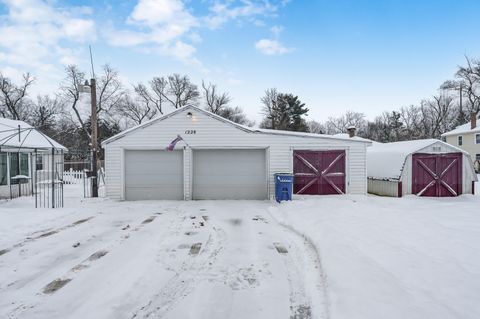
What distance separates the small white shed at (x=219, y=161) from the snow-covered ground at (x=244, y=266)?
3.78 meters

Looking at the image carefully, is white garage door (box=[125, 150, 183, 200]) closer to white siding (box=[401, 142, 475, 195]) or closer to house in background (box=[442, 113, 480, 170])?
white siding (box=[401, 142, 475, 195])

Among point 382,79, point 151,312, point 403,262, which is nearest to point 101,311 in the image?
point 151,312

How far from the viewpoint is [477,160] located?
3069 cm

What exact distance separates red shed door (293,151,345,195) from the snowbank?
12.9 ft

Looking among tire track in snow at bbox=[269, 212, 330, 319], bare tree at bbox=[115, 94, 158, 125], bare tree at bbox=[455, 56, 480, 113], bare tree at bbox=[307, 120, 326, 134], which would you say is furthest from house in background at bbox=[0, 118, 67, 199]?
bare tree at bbox=[307, 120, 326, 134]

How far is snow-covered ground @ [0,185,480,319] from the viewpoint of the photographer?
3.29 meters

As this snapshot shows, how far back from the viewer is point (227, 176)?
12.3m

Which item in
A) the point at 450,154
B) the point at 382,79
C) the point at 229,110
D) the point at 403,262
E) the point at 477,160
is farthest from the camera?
the point at 229,110

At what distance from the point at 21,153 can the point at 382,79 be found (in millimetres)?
23474

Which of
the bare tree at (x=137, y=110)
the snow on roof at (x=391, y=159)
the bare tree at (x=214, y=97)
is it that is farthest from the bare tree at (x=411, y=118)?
the bare tree at (x=137, y=110)

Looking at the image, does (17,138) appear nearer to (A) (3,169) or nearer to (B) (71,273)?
(A) (3,169)

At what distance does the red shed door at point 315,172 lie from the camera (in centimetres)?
1222

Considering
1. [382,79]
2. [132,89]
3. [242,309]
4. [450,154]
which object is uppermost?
[132,89]

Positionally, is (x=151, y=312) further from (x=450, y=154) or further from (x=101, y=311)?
(x=450, y=154)
